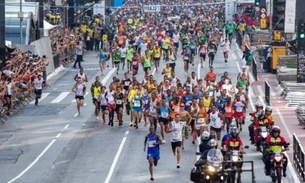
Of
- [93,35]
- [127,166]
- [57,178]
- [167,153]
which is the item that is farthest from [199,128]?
[93,35]

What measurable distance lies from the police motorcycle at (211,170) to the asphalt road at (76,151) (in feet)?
11.1

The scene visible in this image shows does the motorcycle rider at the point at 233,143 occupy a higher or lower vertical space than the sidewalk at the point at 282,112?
higher

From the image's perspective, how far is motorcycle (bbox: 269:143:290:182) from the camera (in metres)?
27.0

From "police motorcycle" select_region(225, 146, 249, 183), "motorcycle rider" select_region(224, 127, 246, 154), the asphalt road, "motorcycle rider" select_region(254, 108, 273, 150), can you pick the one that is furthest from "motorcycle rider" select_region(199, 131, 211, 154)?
"motorcycle rider" select_region(254, 108, 273, 150)

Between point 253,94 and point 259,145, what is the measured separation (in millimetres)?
16068

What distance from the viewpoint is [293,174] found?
28.5 meters

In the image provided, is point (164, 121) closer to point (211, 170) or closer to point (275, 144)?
point (275, 144)

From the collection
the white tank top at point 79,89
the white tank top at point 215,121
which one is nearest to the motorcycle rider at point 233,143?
the white tank top at point 215,121

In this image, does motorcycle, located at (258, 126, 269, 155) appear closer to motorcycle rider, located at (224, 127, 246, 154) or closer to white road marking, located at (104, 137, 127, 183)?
motorcycle rider, located at (224, 127, 246, 154)

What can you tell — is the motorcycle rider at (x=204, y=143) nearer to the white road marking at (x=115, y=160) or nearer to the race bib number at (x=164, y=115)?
the white road marking at (x=115, y=160)

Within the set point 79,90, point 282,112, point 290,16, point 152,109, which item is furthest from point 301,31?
point 152,109

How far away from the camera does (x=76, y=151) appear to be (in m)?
34.0

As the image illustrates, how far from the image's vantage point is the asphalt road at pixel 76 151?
97.6ft

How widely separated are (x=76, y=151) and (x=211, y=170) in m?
9.85
